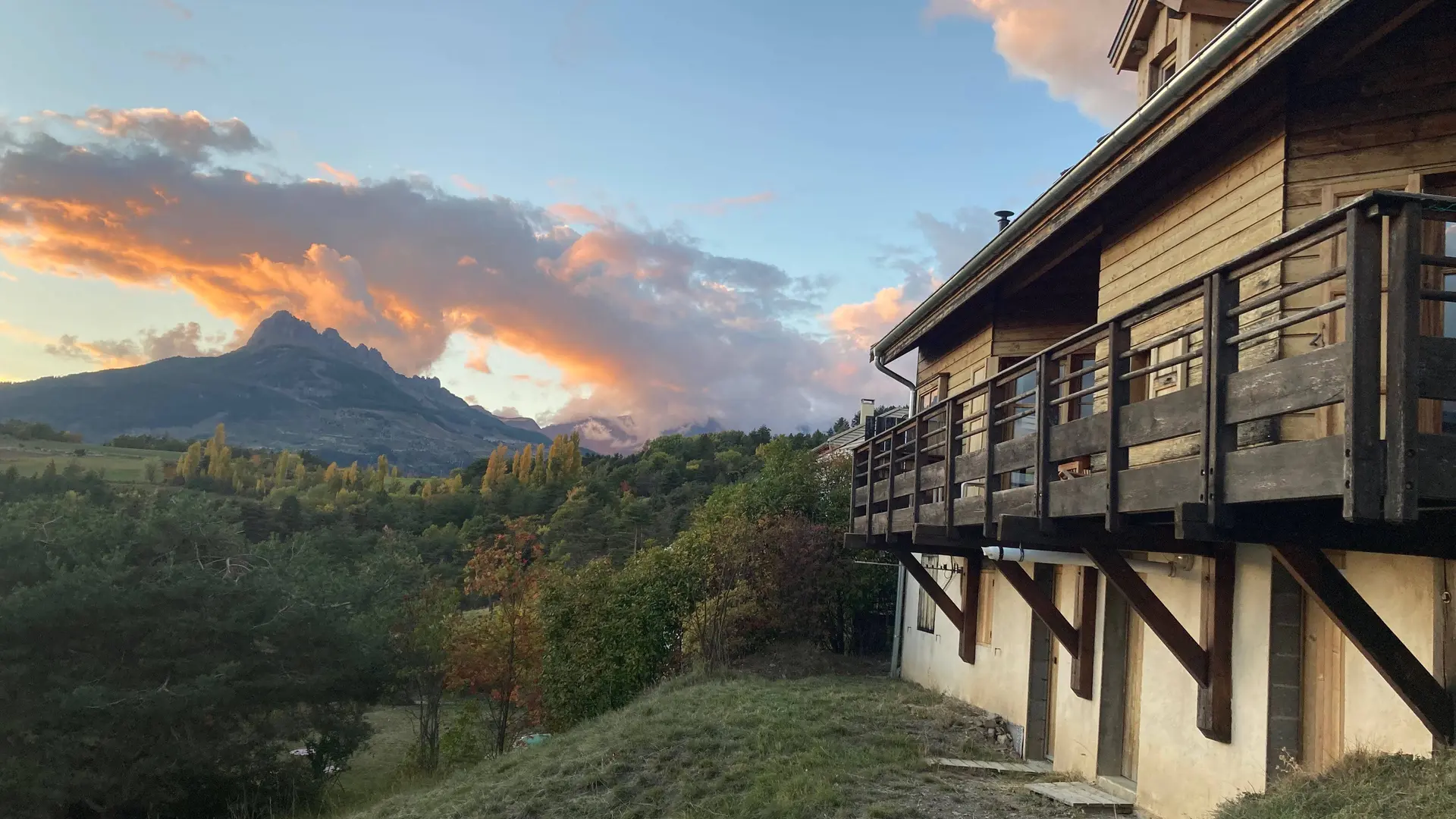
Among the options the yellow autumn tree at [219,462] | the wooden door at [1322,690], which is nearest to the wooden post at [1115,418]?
the wooden door at [1322,690]

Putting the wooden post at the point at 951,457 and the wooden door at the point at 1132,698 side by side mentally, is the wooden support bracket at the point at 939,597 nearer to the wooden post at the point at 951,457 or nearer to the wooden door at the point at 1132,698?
the wooden door at the point at 1132,698

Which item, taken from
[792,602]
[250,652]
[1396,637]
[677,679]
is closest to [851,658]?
[792,602]

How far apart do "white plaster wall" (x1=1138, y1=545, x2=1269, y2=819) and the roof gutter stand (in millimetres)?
3180

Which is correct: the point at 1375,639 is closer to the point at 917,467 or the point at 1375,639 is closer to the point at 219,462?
the point at 917,467

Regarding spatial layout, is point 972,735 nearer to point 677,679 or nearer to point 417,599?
point 677,679

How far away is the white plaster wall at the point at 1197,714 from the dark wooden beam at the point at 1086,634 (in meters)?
1.10

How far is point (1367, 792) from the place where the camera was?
485 cm

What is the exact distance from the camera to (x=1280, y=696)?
6.34 meters

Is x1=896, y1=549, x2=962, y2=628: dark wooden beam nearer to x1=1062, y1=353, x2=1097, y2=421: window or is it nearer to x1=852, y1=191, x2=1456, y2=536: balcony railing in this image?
x1=1062, y1=353, x2=1097, y2=421: window

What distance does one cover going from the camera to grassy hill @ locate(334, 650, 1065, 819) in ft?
27.9

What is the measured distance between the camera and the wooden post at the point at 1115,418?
5645 millimetres

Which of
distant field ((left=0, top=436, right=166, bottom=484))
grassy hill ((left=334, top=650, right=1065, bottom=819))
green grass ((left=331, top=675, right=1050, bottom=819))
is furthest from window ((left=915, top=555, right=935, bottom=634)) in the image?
distant field ((left=0, top=436, right=166, bottom=484))

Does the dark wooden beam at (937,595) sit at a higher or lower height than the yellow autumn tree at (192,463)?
lower

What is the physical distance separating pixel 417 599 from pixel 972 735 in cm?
1546
